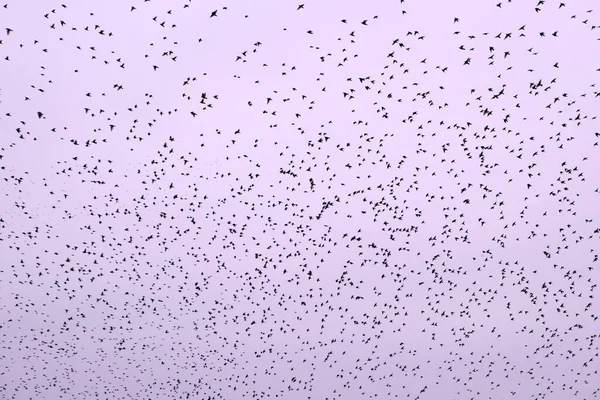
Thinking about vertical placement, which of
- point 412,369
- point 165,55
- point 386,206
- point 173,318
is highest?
point 165,55

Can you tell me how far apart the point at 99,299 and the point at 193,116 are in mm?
11056

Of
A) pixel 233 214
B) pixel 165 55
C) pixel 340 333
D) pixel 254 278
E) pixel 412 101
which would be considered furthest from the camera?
pixel 340 333

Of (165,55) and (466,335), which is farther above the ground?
(165,55)

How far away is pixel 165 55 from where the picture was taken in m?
18.9

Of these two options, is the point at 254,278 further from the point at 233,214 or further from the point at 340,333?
the point at 340,333

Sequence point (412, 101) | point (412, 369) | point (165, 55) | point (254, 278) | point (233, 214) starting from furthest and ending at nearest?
1. point (412, 369)
2. point (254, 278)
3. point (233, 214)
4. point (412, 101)
5. point (165, 55)

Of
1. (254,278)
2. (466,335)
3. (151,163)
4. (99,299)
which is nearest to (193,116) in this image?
(151,163)

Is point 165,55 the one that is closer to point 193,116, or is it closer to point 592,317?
point 193,116

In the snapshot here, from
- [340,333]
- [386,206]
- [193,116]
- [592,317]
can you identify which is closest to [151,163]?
[193,116]

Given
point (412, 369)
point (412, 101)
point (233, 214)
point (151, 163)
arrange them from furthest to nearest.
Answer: point (412, 369) → point (233, 214) → point (151, 163) → point (412, 101)

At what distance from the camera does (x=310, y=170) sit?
74.6ft

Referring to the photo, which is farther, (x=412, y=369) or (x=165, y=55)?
(x=412, y=369)

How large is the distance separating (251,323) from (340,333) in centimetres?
475

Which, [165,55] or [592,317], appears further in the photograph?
[592,317]
